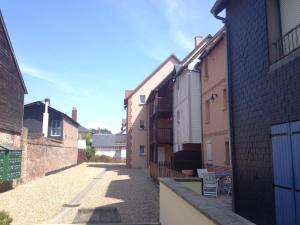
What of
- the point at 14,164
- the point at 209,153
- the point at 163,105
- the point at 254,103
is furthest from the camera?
the point at 163,105

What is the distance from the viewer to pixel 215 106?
59.3 ft

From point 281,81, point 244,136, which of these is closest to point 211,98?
point 244,136

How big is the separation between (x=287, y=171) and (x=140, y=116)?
33.7m

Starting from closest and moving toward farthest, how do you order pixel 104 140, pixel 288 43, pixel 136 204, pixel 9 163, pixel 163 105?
pixel 288 43 < pixel 136 204 < pixel 9 163 < pixel 163 105 < pixel 104 140

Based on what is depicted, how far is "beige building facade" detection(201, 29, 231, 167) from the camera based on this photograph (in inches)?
654

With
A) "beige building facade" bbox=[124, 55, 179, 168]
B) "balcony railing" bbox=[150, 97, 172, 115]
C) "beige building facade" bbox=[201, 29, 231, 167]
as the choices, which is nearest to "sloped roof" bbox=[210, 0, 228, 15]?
"beige building facade" bbox=[201, 29, 231, 167]

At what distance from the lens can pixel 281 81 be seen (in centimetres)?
691

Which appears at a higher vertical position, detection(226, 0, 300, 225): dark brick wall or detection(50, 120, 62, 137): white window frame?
detection(50, 120, 62, 137): white window frame

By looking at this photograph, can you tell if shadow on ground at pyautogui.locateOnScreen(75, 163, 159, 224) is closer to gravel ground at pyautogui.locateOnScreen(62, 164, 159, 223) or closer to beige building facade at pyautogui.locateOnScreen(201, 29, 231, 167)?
gravel ground at pyautogui.locateOnScreen(62, 164, 159, 223)

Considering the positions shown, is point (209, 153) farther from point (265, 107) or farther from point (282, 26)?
point (282, 26)

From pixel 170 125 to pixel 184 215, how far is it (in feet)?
86.5

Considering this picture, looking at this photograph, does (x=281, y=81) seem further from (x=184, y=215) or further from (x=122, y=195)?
(x=122, y=195)

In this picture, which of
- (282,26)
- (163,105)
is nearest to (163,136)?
(163,105)

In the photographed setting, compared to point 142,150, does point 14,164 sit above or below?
below
